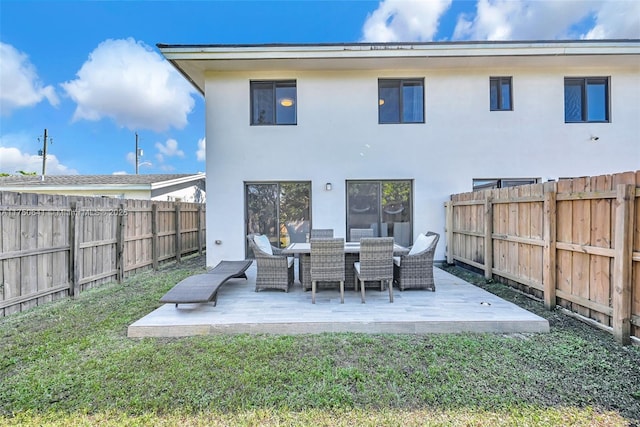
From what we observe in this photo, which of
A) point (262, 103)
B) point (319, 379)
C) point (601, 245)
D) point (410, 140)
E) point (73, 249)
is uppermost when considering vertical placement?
point (262, 103)

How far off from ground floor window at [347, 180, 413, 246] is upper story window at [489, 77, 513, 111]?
3.08 meters

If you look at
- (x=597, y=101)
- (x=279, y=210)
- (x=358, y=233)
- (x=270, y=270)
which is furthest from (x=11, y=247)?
(x=597, y=101)

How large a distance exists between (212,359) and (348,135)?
6.33m

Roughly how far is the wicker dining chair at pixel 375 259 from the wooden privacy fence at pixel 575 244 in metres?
2.26

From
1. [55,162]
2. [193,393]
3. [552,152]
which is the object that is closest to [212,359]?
[193,393]

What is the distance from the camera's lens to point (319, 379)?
2.64 meters

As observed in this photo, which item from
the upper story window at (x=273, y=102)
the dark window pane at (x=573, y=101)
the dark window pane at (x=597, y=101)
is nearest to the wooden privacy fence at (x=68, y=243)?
the upper story window at (x=273, y=102)

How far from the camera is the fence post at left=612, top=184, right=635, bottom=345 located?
3152 millimetres

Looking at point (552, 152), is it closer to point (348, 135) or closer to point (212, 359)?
point (348, 135)

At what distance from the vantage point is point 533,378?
Result: 263cm

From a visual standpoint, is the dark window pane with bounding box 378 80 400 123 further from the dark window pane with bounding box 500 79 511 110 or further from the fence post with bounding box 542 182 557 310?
the fence post with bounding box 542 182 557 310

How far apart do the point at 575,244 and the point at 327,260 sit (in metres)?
3.28

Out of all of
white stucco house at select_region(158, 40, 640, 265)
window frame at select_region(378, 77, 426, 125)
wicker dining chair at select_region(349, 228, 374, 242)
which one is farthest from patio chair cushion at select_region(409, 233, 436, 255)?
window frame at select_region(378, 77, 426, 125)

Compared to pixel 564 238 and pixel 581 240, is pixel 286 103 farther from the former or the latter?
pixel 581 240
